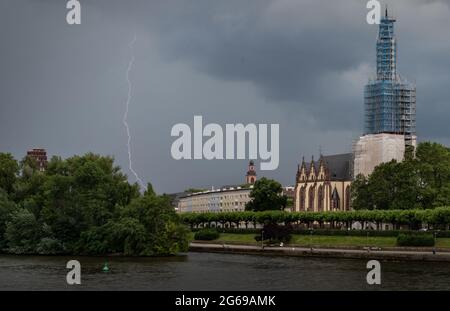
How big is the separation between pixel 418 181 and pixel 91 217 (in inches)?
2321

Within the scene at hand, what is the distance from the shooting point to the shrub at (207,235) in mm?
Answer: 147000

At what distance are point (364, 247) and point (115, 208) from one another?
113 feet

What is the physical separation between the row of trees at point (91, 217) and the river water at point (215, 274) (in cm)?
517

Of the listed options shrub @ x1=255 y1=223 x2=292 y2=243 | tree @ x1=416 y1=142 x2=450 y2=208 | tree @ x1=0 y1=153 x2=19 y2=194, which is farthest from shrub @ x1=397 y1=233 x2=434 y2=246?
tree @ x1=0 y1=153 x2=19 y2=194

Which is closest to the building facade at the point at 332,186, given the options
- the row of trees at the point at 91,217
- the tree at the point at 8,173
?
the tree at the point at 8,173

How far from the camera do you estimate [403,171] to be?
139 metres

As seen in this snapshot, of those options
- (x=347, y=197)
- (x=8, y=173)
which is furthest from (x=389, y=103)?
(x=8, y=173)

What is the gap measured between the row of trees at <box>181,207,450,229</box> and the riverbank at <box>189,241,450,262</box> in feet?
41.9

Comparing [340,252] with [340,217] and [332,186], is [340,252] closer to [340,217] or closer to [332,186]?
[340,217]

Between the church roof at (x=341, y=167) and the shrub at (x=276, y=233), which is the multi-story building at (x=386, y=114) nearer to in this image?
the church roof at (x=341, y=167)

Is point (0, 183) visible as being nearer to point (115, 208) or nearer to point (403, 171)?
point (115, 208)

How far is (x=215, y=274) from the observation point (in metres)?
77.6
